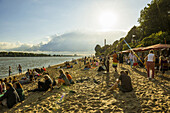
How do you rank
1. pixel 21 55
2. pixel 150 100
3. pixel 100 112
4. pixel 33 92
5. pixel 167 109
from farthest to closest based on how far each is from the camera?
pixel 21 55, pixel 33 92, pixel 150 100, pixel 100 112, pixel 167 109

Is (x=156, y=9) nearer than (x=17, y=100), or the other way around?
(x=17, y=100)

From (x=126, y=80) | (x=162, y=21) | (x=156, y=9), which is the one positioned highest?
(x=156, y=9)

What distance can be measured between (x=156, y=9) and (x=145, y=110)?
27408 millimetres

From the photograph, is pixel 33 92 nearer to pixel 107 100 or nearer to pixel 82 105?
pixel 82 105

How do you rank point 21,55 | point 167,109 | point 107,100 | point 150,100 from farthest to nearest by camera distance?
point 21,55 < point 107,100 < point 150,100 < point 167,109

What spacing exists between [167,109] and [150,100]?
2.55 ft

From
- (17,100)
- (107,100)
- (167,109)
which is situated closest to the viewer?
(167,109)

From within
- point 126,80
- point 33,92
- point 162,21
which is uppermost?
point 162,21

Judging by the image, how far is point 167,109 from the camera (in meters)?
3.36

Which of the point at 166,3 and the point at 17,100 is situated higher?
the point at 166,3

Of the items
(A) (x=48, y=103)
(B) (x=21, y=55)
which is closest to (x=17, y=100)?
(A) (x=48, y=103)

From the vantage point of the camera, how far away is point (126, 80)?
17.1 feet

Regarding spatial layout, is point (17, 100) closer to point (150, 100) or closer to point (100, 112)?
point (100, 112)

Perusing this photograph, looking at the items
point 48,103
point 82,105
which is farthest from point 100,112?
point 48,103
